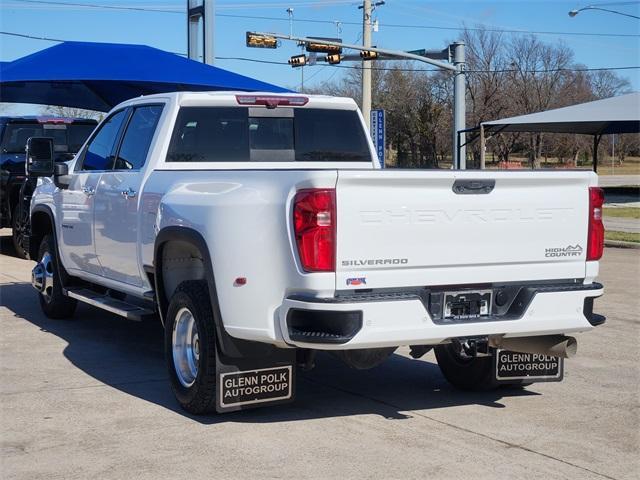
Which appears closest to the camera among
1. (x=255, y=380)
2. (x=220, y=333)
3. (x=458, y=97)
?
(x=220, y=333)

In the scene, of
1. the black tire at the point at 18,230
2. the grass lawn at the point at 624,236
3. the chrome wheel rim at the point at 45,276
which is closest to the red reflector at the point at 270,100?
the chrome wheel rim at the point at 45,276

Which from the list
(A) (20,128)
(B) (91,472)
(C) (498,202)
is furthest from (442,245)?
(A) (20,128)

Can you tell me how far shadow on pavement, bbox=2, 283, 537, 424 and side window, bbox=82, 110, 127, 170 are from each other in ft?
5.13

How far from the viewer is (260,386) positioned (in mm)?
5574

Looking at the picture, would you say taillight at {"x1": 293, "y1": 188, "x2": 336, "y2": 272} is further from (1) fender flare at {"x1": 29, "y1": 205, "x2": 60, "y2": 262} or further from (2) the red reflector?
(1) fender flare at {"x1": 29, "y1": 205, "x2": 60, "y2": 262}

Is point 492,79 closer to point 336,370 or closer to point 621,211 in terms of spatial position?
point 621,211

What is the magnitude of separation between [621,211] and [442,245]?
26.4 m

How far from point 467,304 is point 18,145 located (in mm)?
11578

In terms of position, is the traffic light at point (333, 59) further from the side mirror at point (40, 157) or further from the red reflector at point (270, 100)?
the red reflector at point (270, 100)

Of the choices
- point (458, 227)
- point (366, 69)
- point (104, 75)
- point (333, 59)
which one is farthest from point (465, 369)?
point (366, 69)

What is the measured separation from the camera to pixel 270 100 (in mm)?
7461

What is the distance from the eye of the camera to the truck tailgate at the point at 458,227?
16.5 feet

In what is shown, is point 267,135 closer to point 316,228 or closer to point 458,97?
point 316,228

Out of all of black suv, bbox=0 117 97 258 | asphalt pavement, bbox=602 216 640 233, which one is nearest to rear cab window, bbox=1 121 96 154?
black suv, bbox=0 117 97 258
